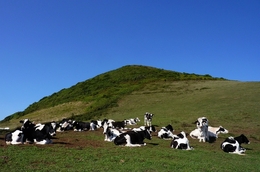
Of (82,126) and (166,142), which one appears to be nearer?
(166,142)

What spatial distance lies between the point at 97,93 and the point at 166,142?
41888 millimetres

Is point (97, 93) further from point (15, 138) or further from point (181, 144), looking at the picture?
point (15, 138)

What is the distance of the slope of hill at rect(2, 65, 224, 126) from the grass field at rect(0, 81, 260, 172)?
2756 mm

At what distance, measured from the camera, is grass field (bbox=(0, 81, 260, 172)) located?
1244cm

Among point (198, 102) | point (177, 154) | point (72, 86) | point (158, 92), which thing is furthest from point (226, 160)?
point (72, 86)

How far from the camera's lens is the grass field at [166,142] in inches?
490

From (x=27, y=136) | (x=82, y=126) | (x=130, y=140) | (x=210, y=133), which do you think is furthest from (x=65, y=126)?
(x=210, y=133)

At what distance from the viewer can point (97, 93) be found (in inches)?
2434

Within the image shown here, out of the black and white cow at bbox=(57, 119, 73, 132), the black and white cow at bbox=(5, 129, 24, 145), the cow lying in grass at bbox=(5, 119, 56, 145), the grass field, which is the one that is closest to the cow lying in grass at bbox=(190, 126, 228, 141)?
the grass field

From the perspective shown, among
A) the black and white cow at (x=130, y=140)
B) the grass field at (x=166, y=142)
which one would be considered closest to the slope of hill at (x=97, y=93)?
the grass field at (x=166, y=142)

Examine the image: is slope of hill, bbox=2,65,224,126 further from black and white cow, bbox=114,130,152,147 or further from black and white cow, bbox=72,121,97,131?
black and white cow, bbox=114,130,152,147

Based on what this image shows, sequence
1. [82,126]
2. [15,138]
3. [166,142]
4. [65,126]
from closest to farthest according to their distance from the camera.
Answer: [15,138]
[166,142]
[65,126]
[82,126]

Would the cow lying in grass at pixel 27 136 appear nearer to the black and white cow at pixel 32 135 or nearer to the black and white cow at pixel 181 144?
the black and white cow at pixel 32 135

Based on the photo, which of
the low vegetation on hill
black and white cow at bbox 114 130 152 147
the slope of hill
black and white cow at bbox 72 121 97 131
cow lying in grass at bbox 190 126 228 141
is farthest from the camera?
the slope of hill
